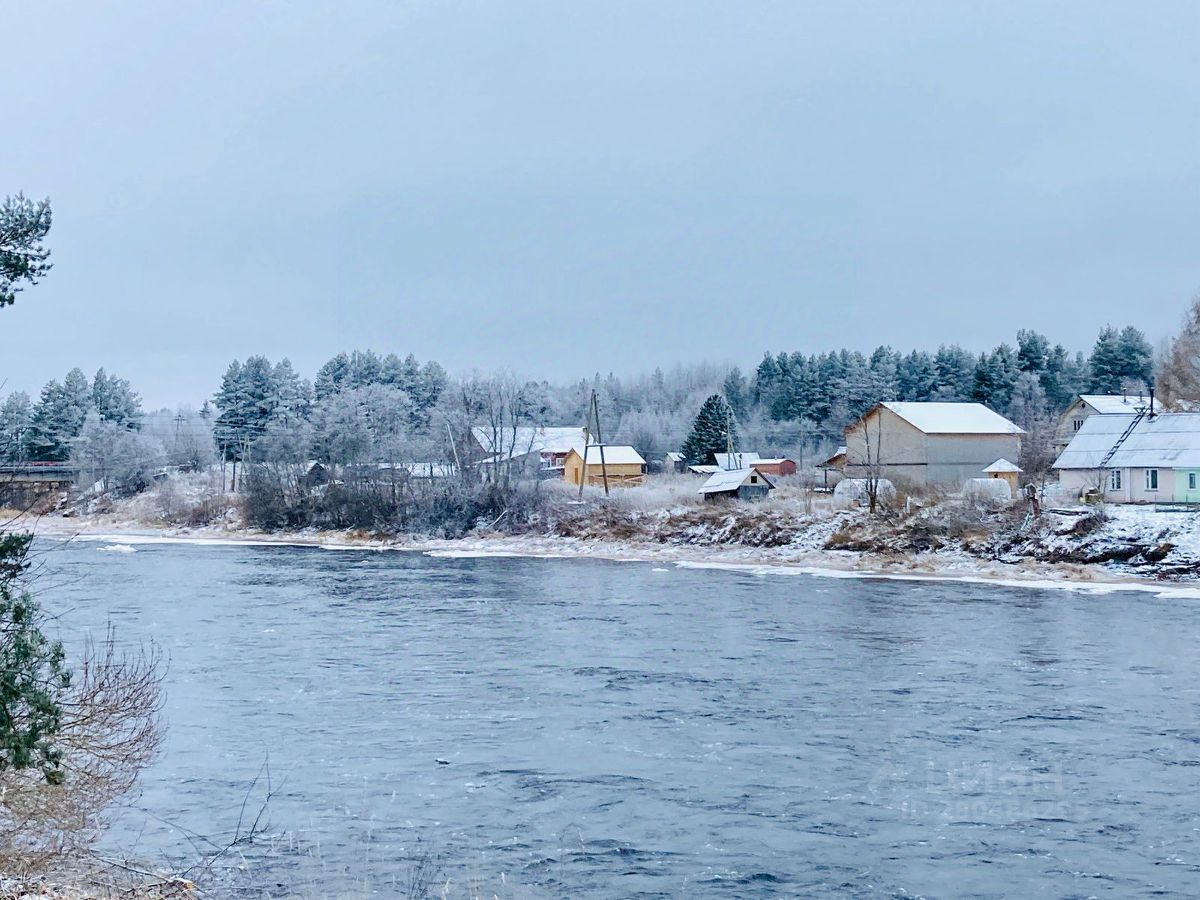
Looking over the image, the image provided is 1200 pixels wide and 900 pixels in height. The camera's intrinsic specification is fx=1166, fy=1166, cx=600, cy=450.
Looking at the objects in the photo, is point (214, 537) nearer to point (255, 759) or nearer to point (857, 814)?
point (255, 759)

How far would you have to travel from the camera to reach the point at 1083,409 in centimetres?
7150

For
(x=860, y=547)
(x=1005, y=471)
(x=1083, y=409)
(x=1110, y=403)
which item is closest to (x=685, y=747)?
(x=860, y=547)

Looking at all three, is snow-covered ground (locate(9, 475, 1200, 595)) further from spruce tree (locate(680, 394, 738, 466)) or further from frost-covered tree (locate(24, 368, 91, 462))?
spruce tree (locate(680, 394, 738, 466))

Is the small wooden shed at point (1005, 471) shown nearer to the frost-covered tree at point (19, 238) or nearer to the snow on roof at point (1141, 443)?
the snow on roof at point (1141, 443)

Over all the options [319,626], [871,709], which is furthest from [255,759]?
[319,626]

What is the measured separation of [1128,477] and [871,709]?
107 ft

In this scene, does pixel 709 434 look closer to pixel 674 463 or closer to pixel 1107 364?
pixel 674 463

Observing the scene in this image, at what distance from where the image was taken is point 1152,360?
9244 cm

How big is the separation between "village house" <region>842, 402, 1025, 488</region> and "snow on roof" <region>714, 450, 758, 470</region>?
14720mm

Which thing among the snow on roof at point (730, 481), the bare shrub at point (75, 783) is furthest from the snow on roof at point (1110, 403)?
the bare shrub at point (75, 783)

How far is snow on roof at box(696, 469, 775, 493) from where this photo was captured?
58.0 m

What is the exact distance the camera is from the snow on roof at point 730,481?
5802 cm

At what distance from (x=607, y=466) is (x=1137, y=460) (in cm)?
4380

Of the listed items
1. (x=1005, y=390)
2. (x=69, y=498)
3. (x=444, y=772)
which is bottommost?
(x=444, y=772)
